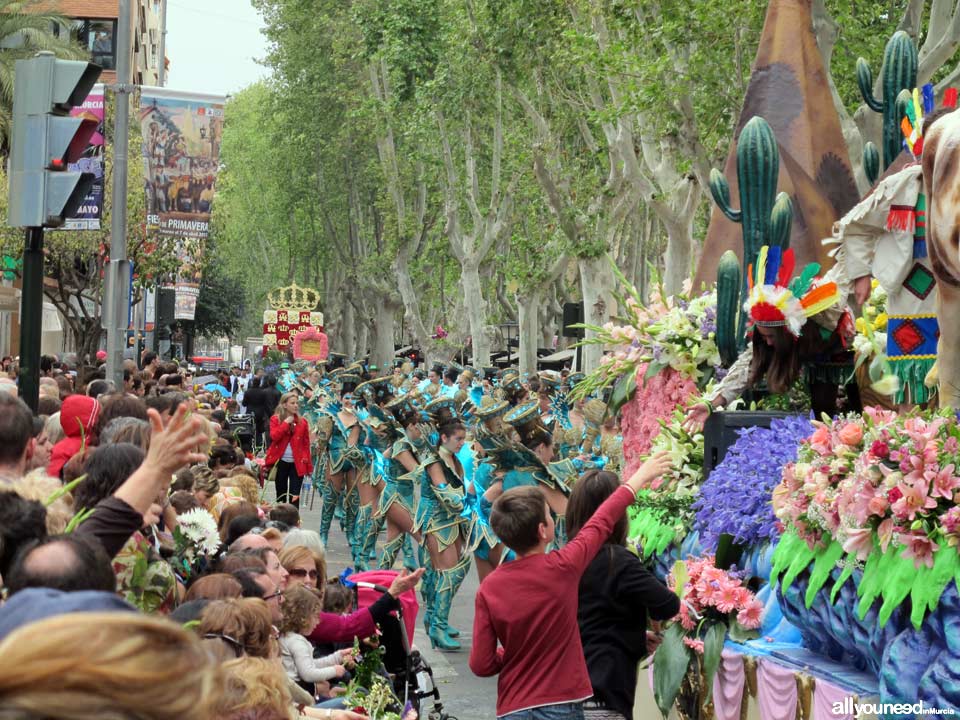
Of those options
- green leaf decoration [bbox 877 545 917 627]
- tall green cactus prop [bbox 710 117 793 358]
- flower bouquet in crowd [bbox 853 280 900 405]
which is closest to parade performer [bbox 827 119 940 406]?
flower bouquet in crowd [bbox 853 280 900 405]

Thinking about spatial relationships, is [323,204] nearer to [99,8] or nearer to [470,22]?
[99,8]

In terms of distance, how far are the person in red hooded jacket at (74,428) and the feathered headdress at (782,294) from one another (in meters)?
3.81

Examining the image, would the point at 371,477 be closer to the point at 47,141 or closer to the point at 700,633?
the point at 47,141

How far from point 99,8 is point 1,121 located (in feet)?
80.8

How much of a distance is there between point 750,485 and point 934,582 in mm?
1921

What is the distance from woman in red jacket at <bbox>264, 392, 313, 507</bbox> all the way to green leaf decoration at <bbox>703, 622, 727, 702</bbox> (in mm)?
12424

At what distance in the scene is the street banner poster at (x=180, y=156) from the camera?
21.5 meters

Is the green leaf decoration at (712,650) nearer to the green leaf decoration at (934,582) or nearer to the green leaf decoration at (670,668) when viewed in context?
the green leaf decoration at (670,668)

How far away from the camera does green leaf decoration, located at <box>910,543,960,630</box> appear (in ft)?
17.2

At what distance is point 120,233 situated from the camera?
17.6m

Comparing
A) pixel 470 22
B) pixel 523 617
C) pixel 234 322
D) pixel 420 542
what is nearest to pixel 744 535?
pixel 523 617

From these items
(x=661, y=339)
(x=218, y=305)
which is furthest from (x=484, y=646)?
(x=218, y=305)

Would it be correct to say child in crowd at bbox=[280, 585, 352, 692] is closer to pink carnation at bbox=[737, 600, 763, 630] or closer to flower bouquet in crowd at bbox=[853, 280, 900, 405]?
pink carnation at bbox=[737, 600, 763, 630]

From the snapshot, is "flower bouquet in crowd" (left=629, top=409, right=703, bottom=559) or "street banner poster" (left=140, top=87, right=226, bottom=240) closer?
"flower bouquet in crowd" (left=629, top=409, right=703, bottom=559)
